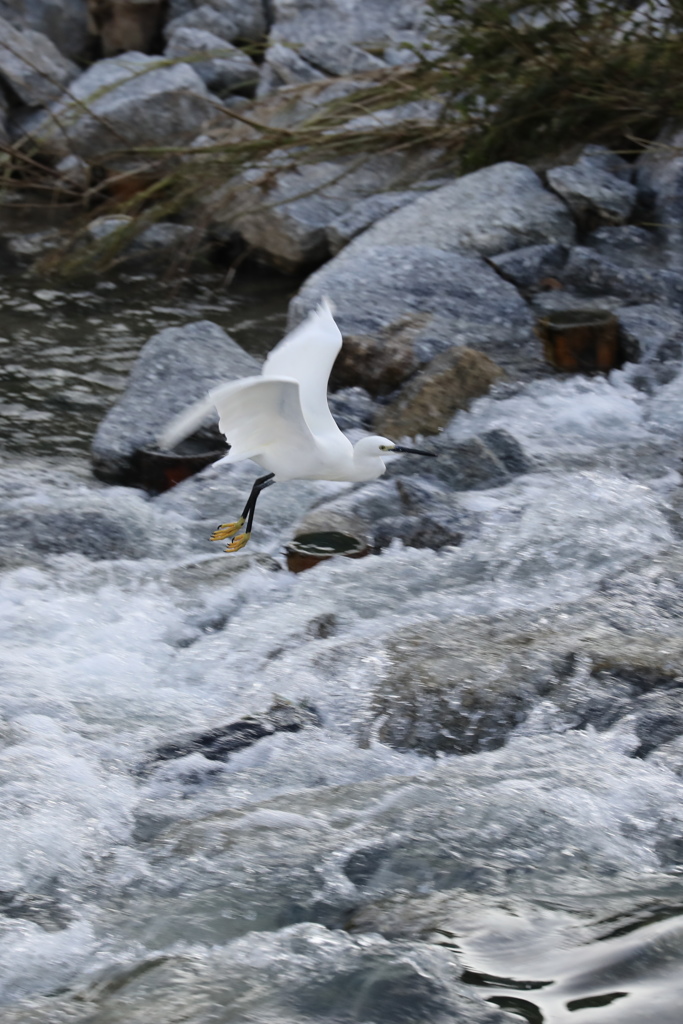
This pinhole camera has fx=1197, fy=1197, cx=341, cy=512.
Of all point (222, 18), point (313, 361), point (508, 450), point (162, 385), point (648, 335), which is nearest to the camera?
point (313, 361)

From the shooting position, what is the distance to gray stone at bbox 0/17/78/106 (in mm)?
9523

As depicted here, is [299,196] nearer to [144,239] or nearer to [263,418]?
[144,239]

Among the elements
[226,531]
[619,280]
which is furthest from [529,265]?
[226,531]

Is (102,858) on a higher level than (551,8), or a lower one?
lower

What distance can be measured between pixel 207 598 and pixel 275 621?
1.03 feet

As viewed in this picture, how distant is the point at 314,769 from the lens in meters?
3.27

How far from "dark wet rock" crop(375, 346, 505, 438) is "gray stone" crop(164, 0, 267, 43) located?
19.5ft

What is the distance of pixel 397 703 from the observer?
3.42 m

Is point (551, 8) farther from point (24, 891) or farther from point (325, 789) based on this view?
point (24, 891)

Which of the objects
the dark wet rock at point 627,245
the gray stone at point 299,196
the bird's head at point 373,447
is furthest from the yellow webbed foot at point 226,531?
the gray stone at point 299,196

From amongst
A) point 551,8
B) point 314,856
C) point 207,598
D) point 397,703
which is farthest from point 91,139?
point 314,856

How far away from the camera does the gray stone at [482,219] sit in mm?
6793

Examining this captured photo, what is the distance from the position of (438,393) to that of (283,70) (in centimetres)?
490

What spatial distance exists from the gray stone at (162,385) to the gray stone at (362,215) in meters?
1.99
